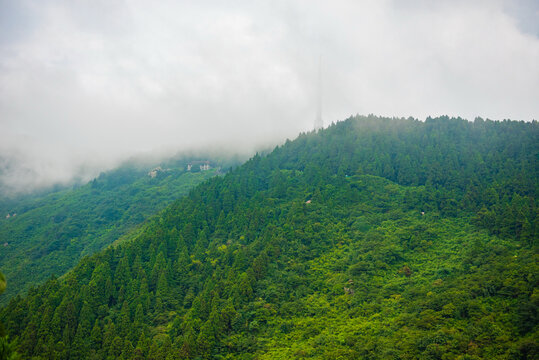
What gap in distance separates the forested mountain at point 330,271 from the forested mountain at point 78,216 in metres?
30.7

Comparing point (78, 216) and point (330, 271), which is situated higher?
point (78, 216)

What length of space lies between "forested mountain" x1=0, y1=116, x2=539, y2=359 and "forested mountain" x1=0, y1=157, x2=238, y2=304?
30.7 m

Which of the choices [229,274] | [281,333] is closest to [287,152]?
[229,274]

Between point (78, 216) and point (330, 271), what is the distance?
88.6 m

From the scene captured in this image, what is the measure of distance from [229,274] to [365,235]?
26625 mm

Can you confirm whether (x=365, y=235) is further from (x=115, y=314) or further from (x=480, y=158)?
(x=115, y=314)

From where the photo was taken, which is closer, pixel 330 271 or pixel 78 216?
pixel 330 271

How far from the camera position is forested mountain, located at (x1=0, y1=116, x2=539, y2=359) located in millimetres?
44656

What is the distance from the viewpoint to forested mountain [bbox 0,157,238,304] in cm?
9488

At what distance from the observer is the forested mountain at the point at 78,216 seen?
94875 millimetres

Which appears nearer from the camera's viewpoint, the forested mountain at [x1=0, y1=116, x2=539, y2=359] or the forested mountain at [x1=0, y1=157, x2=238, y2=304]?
the forested mountain at [x1=0, y1=116, x2=539, y2=359]

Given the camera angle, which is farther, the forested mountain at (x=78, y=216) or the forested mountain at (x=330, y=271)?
the forested mountain at (x=78, y=216)

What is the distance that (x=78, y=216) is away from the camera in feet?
390

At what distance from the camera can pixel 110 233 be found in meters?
108
